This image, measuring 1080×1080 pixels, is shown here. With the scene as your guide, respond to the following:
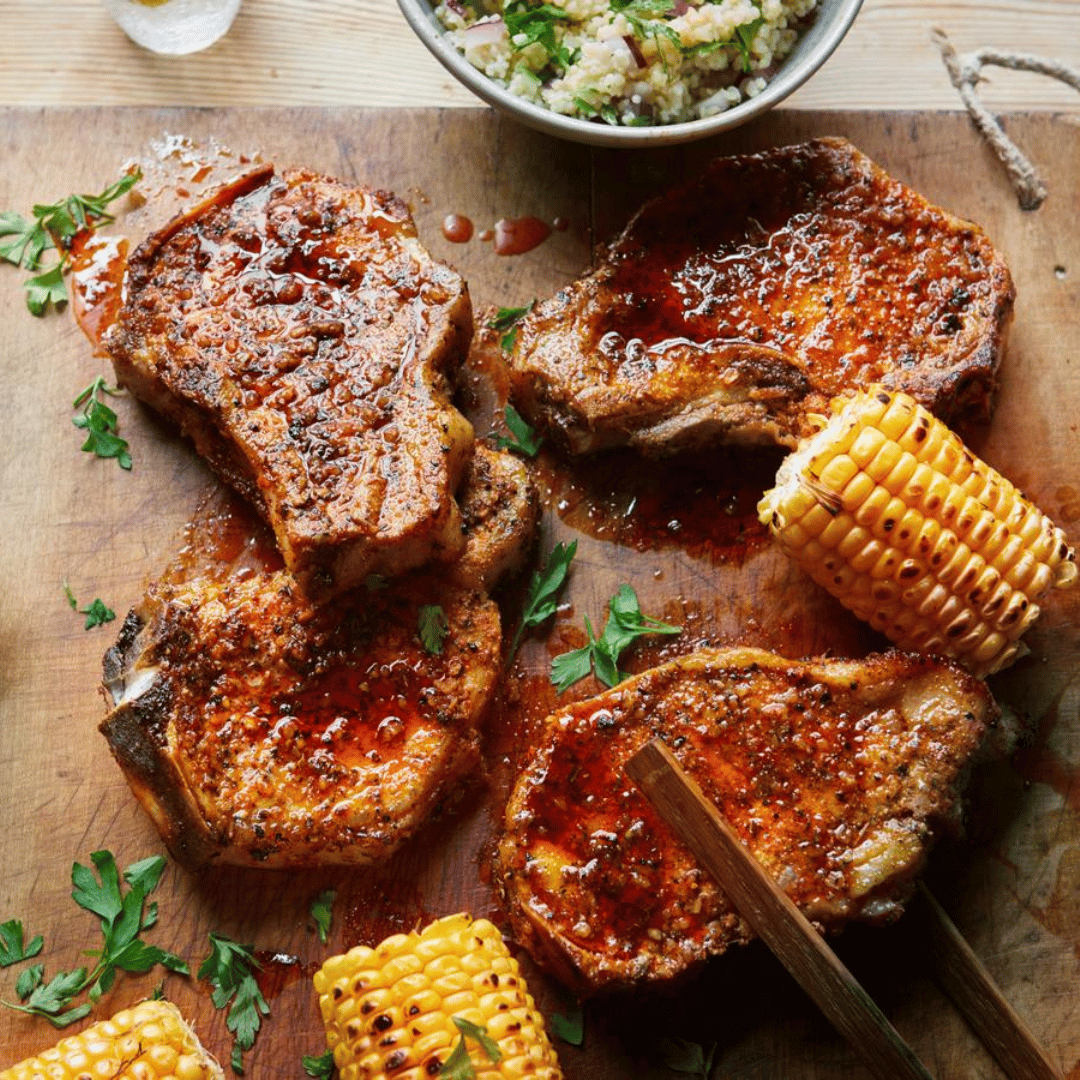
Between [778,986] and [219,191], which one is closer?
[778,986]

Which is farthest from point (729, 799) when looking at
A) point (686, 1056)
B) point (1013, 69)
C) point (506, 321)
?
point (1013, 69)

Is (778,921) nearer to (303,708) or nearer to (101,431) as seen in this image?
(303,708)

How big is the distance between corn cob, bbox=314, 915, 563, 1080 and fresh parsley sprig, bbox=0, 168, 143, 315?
8.10ft

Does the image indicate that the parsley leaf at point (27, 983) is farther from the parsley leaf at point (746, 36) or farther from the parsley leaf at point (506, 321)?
the parsley leaf at point (746, 36)

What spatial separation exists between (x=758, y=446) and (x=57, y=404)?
236cm

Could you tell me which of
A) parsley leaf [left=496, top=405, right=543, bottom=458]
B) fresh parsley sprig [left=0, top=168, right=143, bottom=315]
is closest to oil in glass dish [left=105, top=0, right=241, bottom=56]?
fresh parsley sprig [left=0, top=168, right=143, bottom=315]

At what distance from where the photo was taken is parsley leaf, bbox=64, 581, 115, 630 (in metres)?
4.31

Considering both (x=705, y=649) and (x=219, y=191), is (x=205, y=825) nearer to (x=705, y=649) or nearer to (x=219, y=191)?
(x=705, y=649)

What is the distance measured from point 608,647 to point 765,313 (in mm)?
1210

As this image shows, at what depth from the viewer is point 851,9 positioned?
14.2 feet

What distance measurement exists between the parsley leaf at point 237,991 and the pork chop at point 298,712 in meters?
0.29

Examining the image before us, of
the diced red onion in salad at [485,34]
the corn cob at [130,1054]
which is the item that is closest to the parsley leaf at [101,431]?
the diced red onion in salad at [485,34]

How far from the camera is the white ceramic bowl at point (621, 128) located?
14.0 feet

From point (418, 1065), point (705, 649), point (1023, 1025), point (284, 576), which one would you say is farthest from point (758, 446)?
point (418, 1065)
